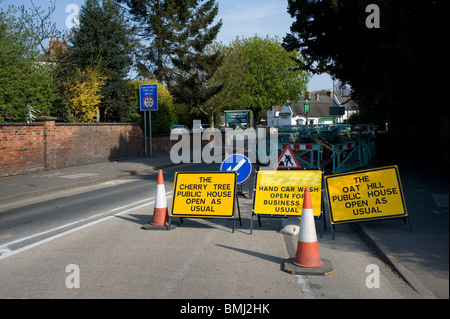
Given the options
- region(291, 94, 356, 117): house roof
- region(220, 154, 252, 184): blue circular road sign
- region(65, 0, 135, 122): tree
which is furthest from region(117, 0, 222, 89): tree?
region(291, 94, 356, 117): house roof

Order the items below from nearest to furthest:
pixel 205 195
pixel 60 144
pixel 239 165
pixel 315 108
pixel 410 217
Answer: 1. pixel 410 217
2. pixel 205 195
3. pixel 239 165
4. pixel 60 144
5. pixel 315 108

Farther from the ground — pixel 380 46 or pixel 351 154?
pixel 380 46

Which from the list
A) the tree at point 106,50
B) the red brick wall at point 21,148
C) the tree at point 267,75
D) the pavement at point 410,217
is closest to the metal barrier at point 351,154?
the pavement at point 410,217

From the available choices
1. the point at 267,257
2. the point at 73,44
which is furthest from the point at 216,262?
the point at 73,44

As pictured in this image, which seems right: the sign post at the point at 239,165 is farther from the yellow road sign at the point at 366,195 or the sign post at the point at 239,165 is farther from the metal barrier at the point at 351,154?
the metal barrier at the point at 351,154

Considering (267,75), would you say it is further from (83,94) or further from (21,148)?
(21,148)

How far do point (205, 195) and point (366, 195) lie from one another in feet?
9.32

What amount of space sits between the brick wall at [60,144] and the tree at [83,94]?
1.32 metres

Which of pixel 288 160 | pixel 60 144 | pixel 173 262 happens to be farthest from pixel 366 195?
pixel 60 144

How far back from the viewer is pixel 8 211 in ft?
32.8

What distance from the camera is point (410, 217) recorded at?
289 inches
